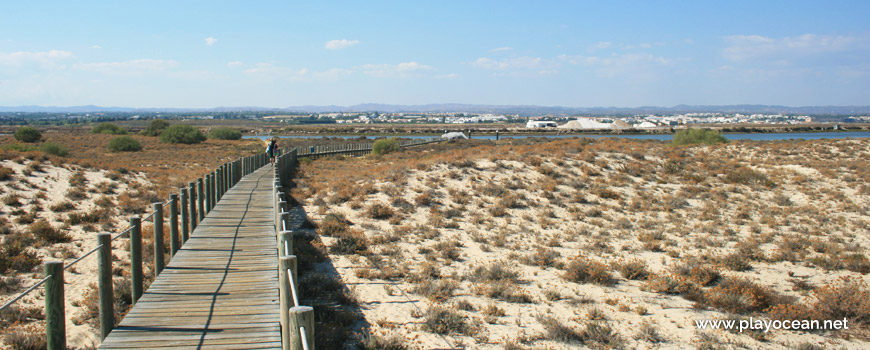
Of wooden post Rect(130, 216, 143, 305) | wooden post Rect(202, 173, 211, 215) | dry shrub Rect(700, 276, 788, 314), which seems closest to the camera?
wooden post Rect(130, 216, 143, 305)

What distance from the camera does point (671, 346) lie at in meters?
7.80

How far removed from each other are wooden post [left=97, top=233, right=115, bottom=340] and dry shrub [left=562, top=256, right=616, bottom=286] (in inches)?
311

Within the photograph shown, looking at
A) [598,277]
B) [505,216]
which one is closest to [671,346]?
[598,277]

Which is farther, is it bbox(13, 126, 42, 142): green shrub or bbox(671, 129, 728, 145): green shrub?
bbox(13, 126, 42, 142): green shrub

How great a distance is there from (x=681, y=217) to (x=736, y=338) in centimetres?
928

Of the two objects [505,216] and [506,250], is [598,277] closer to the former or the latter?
[506,250]

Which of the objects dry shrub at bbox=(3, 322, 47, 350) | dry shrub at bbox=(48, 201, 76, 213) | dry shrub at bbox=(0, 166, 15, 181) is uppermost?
dry shrub at bbox=(0, 166, 15, 181)

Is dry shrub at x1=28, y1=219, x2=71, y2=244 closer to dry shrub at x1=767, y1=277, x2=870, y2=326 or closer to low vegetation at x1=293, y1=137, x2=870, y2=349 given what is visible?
low vegetation at x1=293, y1=137, x2=870, y2=349

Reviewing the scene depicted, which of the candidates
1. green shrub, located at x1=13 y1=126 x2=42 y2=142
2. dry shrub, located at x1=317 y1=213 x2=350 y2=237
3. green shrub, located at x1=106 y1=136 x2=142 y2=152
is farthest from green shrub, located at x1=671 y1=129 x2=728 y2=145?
green shrub, located at x1=13 y1=126 x2=42 y2=142

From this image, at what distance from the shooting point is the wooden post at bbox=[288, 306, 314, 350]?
3.54 meters

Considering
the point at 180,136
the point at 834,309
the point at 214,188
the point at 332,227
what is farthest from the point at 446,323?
the point at 180,136

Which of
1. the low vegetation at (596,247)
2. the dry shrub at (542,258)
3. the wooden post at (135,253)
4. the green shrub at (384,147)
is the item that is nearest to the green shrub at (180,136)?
the green shrub at (384,147)

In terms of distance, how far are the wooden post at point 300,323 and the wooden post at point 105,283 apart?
2.98 m

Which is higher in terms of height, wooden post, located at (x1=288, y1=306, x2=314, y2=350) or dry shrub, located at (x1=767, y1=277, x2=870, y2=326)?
wooden post, located at (x1=288, y1=306, x2=314, y2=350)
